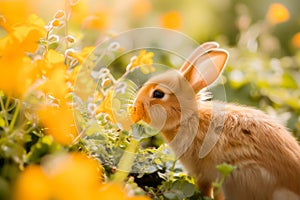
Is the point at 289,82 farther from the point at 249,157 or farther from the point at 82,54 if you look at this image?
the point at 82,54

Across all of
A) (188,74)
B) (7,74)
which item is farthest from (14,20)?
(188,74)

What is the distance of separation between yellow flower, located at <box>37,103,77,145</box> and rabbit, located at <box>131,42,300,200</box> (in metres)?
0.44

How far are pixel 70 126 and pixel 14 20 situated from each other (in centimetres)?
34

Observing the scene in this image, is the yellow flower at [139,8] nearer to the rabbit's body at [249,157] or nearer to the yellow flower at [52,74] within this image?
the rabbit's body at [249,157]

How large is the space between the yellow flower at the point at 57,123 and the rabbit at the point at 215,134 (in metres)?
0.44

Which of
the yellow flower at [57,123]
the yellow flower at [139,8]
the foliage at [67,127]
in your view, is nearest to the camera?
the foliage at [67,127]

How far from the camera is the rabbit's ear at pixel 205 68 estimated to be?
1971mm

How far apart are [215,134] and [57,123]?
698mm

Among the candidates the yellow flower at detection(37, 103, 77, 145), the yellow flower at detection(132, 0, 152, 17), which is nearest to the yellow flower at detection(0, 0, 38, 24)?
the yellow flower at detection(37, 103, 77, 145)

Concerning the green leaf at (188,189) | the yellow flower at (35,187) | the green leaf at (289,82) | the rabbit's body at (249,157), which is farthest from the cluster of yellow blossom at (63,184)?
the green leaf at (289,82)

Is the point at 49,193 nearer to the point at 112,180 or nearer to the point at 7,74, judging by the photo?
the point at 7,74

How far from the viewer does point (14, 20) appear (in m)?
1.45

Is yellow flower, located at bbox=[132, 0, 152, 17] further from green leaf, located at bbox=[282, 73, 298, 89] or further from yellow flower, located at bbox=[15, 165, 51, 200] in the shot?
yellow flower, located at bbox=[15, 165, 51, 200]

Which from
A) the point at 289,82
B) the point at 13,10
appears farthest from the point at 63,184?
the point at 289,82
